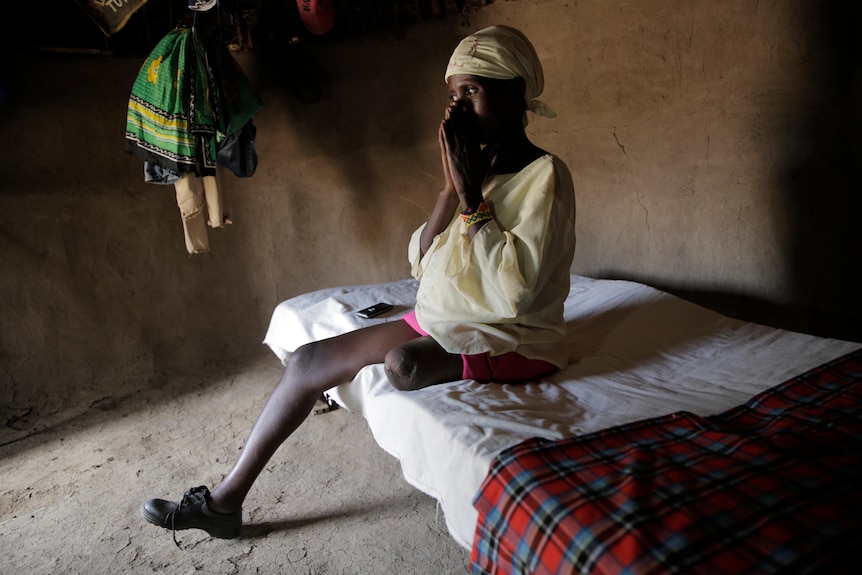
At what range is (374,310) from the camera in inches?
104

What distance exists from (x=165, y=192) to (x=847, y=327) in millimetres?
3371

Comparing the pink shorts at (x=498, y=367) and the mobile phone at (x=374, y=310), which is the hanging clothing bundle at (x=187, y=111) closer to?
the mobile phone at (x=374, y=310)

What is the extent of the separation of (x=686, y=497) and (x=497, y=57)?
4.13 ft

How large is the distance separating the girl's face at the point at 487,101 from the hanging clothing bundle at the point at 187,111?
5.01 feet

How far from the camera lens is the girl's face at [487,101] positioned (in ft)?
5.95

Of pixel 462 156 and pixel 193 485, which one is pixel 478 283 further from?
pixel 193 485

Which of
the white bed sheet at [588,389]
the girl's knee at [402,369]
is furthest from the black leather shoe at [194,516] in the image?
the girl's knee at [402,369]

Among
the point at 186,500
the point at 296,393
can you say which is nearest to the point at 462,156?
the point at 296,393

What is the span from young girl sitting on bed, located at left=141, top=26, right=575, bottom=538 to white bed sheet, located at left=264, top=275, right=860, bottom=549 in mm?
82

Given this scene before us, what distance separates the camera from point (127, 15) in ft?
9.15

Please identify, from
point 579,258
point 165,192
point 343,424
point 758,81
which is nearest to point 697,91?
point 758,81

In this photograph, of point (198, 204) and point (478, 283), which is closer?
point (478, 283)

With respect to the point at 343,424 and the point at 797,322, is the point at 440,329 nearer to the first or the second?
the point at 343,424

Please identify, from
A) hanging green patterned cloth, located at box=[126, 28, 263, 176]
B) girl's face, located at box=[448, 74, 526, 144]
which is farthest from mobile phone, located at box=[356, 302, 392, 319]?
hanging green patterned cloth, located at box=[126, 28, 263, 176]
